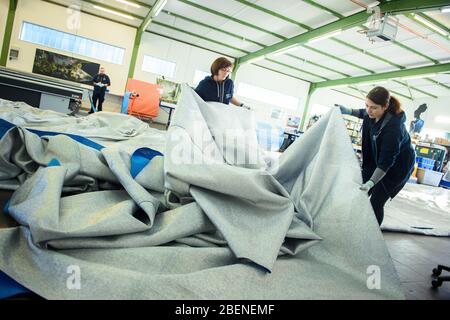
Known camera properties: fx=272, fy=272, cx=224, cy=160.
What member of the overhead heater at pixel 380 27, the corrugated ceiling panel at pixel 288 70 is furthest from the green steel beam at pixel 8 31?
the overhead heater at pixel 380 27

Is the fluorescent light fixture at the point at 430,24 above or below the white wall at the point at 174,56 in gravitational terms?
above

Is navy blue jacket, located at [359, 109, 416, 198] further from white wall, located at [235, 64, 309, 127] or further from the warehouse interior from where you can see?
white wall, located at [235, 64, 309, 127]

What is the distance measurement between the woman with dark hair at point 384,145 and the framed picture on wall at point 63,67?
1022 centimetres

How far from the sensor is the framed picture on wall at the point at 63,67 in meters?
9.47

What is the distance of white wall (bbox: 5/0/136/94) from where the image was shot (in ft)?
29.8

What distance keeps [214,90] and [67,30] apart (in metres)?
9.84

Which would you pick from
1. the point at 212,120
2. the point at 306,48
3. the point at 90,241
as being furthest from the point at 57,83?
the point at 306,48

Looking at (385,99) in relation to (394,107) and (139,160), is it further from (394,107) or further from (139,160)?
(139,160)

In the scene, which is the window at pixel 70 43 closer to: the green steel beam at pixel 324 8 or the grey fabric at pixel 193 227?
the green steel beam at pixel 324 8

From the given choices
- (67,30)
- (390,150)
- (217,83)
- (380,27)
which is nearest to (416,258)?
(390,150)

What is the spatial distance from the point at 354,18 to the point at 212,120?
6.38 metres

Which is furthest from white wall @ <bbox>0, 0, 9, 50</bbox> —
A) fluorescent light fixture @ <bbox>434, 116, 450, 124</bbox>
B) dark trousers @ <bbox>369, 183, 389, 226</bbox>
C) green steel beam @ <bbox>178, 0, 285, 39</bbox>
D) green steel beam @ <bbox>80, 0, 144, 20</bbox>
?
fluorescent light fixture @ <bbox>434, 116, 450, 124</bbox>

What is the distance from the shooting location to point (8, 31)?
29.4ft

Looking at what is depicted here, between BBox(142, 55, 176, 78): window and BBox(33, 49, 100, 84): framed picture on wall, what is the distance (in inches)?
71.6
